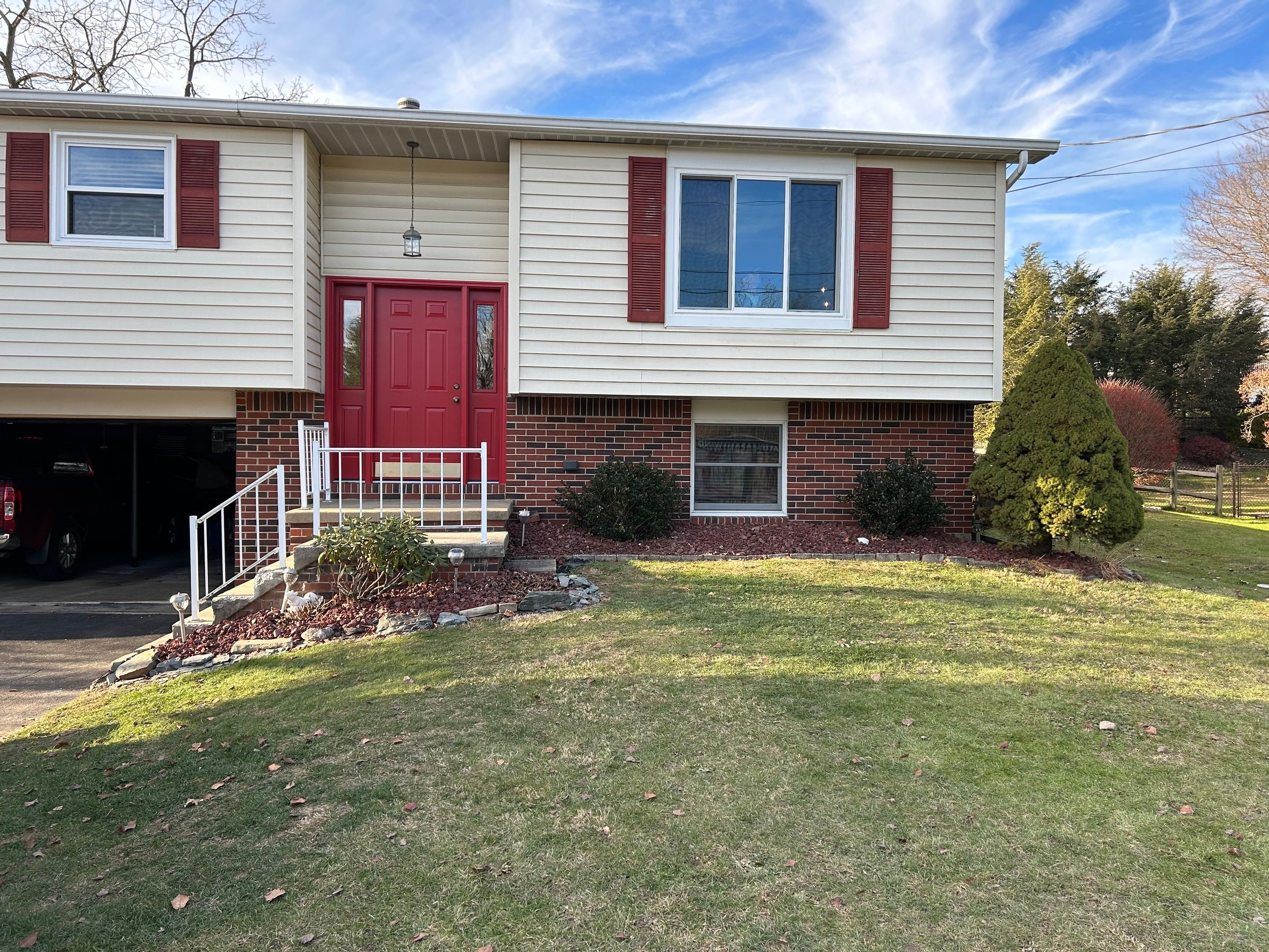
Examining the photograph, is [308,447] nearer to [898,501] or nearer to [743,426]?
[743,426]

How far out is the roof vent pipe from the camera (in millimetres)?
8133

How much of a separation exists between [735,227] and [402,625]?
5.61 metres

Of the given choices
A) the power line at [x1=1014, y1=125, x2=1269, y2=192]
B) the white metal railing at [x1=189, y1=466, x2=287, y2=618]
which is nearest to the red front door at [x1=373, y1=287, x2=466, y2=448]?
the white metal railing at [x1=189, y1=466, x2=287, y2=618]

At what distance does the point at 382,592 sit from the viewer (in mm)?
5914

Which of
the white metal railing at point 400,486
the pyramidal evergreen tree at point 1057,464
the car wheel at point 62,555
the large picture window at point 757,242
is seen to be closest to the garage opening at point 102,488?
the car wheel at point 62,555

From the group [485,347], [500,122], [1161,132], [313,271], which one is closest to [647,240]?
[500,122]

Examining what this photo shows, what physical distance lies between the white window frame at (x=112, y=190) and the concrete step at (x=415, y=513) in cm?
326

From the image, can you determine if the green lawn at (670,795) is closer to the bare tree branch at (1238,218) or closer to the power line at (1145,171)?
the power line at (1145,171)

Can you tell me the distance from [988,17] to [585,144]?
33.5 ft

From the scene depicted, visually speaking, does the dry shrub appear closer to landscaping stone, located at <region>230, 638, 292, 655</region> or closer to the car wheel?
landscaping stone, located at <region>230, 638, 292, 655</region>

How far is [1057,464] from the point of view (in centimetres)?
728

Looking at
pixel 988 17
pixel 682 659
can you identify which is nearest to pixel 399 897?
pixel 682 659

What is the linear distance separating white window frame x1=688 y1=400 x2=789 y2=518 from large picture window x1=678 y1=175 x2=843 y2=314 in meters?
1.24

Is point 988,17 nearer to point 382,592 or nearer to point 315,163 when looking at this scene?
point 315,163
